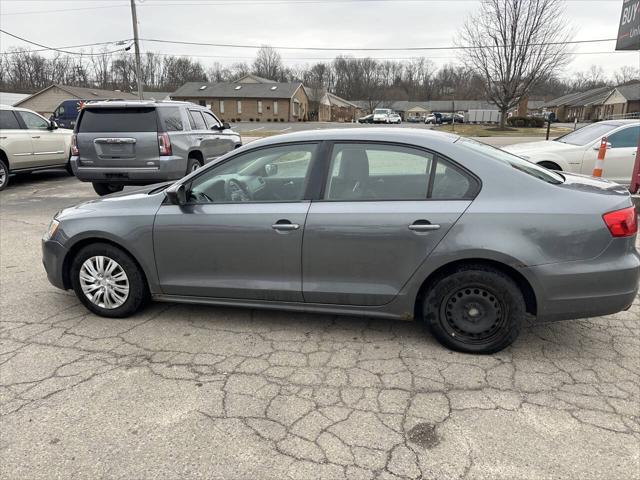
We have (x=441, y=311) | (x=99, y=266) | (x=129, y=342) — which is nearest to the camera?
(x=441, y=311)

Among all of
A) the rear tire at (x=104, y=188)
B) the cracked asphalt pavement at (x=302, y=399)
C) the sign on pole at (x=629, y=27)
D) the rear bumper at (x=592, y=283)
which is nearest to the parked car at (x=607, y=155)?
the sign on pole at (x=629, y=27)

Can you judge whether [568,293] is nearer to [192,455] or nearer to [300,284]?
[300,284]

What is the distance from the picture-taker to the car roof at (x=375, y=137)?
3.38 metres

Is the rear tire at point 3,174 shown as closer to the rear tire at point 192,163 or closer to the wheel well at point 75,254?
the rear tire at point 192,163

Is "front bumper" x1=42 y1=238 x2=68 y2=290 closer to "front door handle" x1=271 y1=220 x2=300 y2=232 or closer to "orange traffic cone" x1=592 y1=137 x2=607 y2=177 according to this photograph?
"front door handle" x1=271 y1=220 x2=300 y2=232

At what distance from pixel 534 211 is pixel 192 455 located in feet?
8.23

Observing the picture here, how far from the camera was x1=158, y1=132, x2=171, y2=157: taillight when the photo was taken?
8.26 m

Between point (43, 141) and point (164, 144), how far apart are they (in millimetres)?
5088

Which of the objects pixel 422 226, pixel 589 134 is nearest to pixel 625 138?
pixel 589 134

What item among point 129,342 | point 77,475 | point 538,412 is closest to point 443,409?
point 538,412

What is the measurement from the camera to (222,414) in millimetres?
2711

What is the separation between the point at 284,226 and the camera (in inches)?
133

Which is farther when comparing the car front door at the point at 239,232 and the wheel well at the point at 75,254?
the wheel well at the point at 75,254

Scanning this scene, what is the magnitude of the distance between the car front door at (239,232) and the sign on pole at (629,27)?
7.83 m
